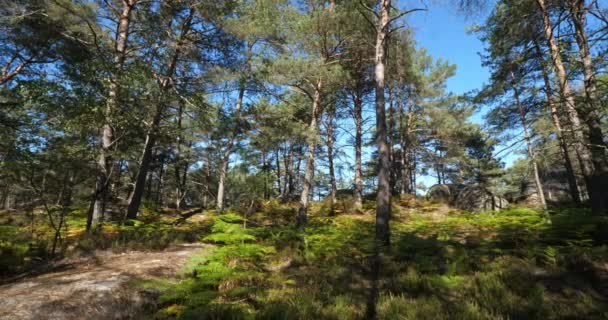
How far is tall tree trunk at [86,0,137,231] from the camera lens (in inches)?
246

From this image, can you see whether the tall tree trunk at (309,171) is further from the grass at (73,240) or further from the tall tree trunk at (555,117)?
the tall tree trunk at (555,117)

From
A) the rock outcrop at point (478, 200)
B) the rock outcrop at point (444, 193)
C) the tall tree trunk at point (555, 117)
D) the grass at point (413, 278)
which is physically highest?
the tall tree trunk at point (555, 117)

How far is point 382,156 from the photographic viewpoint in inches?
251

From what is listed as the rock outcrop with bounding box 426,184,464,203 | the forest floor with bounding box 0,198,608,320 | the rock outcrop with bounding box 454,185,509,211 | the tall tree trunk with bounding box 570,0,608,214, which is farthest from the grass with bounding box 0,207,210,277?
the rock outcrop with bounding box 426,184,464,203

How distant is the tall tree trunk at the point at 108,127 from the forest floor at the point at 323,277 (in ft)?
2.57

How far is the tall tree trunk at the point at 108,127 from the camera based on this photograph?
6246mm

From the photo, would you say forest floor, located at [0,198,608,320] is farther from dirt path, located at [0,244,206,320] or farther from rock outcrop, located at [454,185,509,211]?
rock outcrop, located at [454,185,509,211]

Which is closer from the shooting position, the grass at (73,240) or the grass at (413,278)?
the grass at (413,278)

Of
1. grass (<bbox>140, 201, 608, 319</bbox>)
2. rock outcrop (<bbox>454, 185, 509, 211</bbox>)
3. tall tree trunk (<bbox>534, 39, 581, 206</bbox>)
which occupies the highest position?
tall tree trunk (<bbox>534, 39, 581, 206</bbox>)

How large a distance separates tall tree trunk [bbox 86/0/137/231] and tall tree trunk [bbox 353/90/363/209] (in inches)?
417

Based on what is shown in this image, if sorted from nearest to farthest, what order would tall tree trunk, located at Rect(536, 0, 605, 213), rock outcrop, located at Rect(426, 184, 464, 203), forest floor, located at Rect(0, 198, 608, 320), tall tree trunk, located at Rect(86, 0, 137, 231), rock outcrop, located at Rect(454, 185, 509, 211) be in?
forest floor, located at Rect(0, 198, 608, 320), tall tree trunk, located at Rect(86, 0, 137, 231), tall tree trunk, located at Rect(536, 0, 605, 213), rock outcrop, located at Rect(454, 185, 509, 211), rock outcrop, located at Rect(426, 184, 464, 203)

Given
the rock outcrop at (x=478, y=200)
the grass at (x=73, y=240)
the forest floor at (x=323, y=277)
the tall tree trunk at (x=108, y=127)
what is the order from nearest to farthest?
1. the forest floor at (x=323, y=277)
2. the grass at (x=73, y=240)
3. the tall tree trunk at (x=108, y=127)
4. the rock outcrop at (x=478, y=200)

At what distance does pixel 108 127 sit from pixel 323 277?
21.9 ft

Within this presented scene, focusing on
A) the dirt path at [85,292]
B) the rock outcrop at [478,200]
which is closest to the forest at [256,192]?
the dirt path at [85,292]
